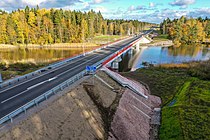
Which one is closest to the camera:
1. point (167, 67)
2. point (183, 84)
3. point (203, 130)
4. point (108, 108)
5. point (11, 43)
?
point (203, 130)

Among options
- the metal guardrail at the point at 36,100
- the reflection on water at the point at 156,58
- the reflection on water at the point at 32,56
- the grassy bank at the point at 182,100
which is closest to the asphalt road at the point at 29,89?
the metal guardrail at the point at 36,100

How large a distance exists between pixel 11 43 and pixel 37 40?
14.6 meters

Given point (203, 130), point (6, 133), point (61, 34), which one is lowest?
point (203, 130)

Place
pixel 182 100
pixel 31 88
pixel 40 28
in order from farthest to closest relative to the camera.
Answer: pixel 40 28 → pixel 182 100 → pixel 31 88

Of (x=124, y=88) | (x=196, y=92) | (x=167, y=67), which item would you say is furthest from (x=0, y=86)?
(x=167, y=67)

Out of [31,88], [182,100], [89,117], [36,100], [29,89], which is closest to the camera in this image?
[36,100]

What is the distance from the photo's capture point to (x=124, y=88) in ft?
120

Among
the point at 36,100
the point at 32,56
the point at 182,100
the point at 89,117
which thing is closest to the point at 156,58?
the point at 182,100

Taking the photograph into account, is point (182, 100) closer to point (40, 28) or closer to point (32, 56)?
A: point (32, 56)

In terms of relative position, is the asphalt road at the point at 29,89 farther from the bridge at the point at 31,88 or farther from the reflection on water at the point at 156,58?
the reflection on water at the point at 156,58

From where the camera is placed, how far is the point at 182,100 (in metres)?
36.2

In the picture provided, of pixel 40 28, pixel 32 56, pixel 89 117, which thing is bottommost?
pixel 89 117

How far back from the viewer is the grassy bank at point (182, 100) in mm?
26031

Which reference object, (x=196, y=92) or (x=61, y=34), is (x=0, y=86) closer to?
(x=196, y=92)
